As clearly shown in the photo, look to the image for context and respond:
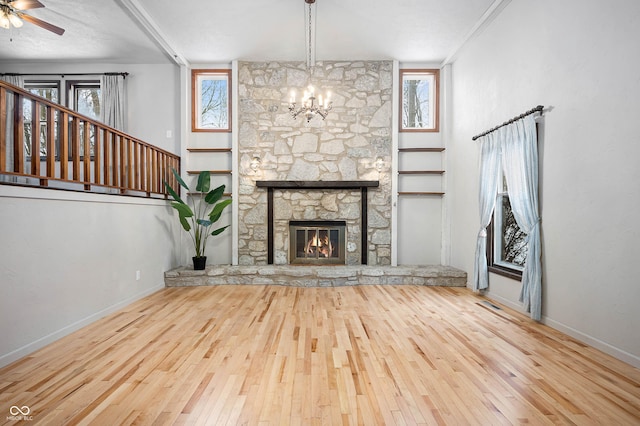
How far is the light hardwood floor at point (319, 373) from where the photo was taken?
1817 mm

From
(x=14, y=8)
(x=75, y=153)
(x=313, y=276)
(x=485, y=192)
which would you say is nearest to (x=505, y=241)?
(x=485, y=192)

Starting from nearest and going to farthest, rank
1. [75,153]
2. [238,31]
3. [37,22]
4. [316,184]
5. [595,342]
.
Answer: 1. [595,342]
2. [75,153]
3. [37,22]
4. [238,31]
5. [316,184]

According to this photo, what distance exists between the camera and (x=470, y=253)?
5.05 metres

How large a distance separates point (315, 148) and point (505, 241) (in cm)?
340

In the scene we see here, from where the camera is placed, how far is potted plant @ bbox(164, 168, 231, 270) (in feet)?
16.7

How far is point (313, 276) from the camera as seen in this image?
511 cm

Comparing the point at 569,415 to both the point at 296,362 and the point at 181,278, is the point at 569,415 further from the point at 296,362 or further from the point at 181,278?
the point at 181,278

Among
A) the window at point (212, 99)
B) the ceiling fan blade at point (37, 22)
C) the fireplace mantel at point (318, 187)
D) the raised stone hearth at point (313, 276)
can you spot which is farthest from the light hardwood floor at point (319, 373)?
the window at point (212, 99)

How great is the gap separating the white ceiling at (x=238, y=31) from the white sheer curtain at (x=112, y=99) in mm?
362

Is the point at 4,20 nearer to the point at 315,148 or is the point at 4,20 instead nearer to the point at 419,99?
the point at 315,148

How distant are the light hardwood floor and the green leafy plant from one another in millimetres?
1765

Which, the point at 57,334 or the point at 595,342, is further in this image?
the point at 57,334

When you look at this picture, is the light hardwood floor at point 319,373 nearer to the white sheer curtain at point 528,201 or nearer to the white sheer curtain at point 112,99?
the white sheer curtain at point 528,201

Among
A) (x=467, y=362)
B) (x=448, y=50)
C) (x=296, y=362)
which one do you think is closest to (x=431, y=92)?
(x=448, y=50)
